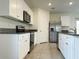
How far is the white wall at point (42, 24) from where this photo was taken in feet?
27.8

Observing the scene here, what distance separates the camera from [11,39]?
3008 mm

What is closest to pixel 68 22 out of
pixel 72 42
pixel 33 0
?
pixel 33 0

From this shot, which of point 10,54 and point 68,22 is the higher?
point 68,22

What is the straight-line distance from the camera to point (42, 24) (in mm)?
8898

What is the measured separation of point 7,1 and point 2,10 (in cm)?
27

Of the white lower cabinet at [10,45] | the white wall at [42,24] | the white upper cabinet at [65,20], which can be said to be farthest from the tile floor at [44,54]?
the white upper cabinet at [65,20]

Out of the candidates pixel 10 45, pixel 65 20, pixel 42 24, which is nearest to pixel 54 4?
pixel 42 24

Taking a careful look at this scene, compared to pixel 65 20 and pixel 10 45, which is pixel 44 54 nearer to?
pixel 10 45

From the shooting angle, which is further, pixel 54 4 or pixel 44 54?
pixel 54 4

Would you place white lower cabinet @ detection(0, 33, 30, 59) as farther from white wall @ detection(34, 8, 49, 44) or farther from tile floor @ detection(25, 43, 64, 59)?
white wall @ detection(34, 8, 49, 44)

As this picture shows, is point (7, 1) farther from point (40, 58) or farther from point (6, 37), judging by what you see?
point (40, 58)

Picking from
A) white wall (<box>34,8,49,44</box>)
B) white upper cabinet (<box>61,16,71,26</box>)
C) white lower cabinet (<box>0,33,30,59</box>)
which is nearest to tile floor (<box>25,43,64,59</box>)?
white lower cabinet (<box>0,33,30,59</box>)

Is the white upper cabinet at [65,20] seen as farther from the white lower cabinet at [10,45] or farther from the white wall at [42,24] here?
the white lower cabinet at [10,45]

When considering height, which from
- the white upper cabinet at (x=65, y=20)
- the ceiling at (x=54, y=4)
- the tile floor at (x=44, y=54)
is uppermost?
the ceiling at (x=54, y=4)
